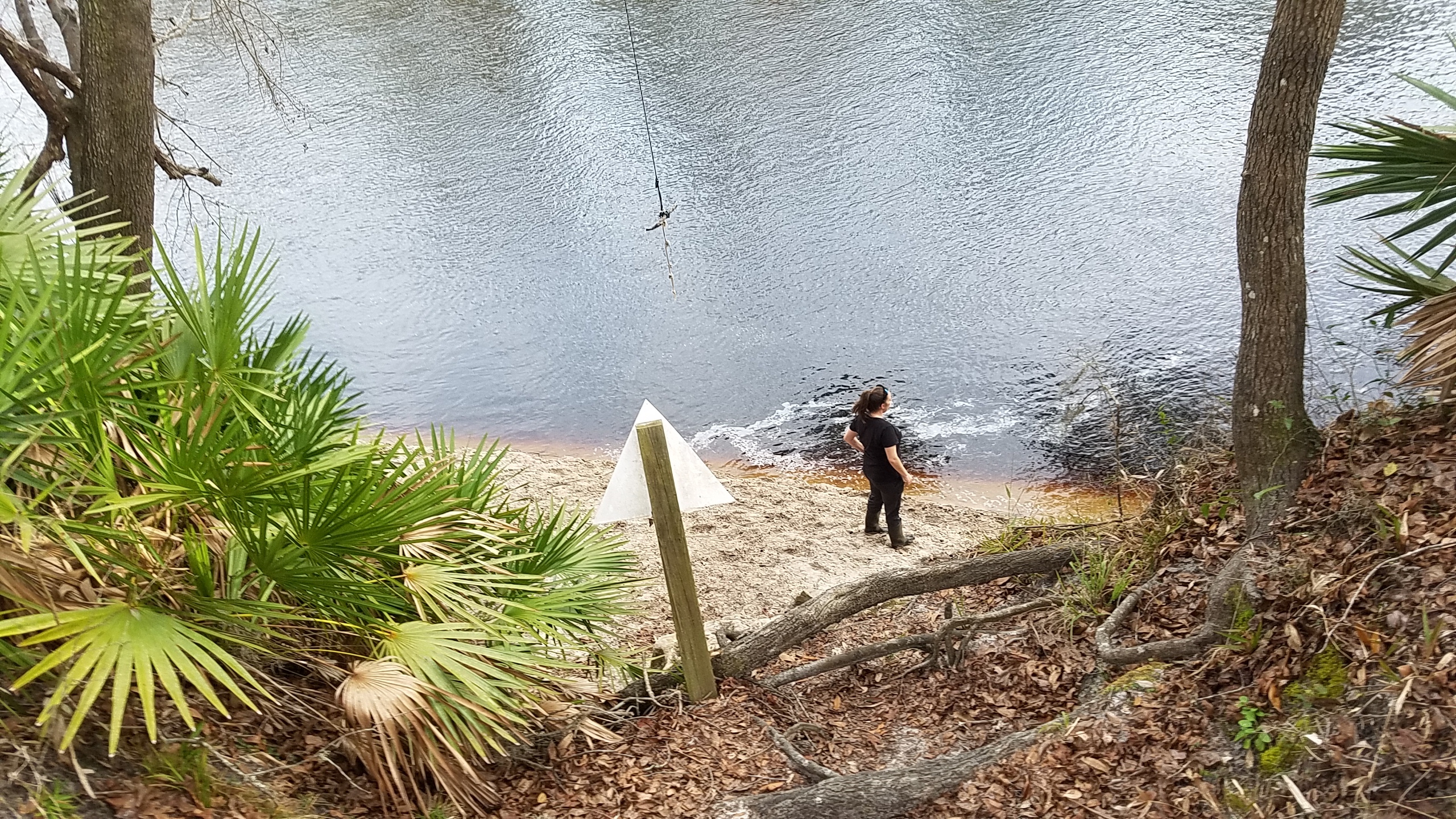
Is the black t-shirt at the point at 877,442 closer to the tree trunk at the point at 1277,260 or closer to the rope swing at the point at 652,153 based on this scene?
the tree trunk at the point at 1277,260

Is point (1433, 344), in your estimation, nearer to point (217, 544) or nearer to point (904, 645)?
point (904, 645)

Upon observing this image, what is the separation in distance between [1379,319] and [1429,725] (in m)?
8.85

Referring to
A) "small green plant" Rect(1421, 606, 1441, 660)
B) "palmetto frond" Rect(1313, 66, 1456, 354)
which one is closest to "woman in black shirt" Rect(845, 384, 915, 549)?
"palmetto frond" Rect(1313, 66, 1456, 354)

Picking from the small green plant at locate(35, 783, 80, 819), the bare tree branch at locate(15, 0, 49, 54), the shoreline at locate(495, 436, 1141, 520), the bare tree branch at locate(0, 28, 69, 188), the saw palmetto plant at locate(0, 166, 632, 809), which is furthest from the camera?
the shoreline at locate(495, 436, 1141, 520)

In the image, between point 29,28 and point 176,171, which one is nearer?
point 29,28

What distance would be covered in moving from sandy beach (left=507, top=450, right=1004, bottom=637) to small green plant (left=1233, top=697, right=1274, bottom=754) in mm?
3615

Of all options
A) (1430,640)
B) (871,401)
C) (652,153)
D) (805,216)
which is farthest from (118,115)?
(652,153)

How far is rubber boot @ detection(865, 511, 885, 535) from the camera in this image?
7723 mm

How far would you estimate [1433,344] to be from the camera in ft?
12.2

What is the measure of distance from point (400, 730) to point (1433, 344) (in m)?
4.01

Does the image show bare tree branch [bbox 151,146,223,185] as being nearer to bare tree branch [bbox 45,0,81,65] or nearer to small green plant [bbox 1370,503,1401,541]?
bare tree branch [bbox 45,0,81,65]

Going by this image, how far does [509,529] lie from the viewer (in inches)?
163

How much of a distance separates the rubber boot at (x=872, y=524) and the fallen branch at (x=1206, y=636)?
11.8ft

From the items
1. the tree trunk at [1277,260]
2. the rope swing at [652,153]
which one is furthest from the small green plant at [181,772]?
the rope swing at [652,153]
